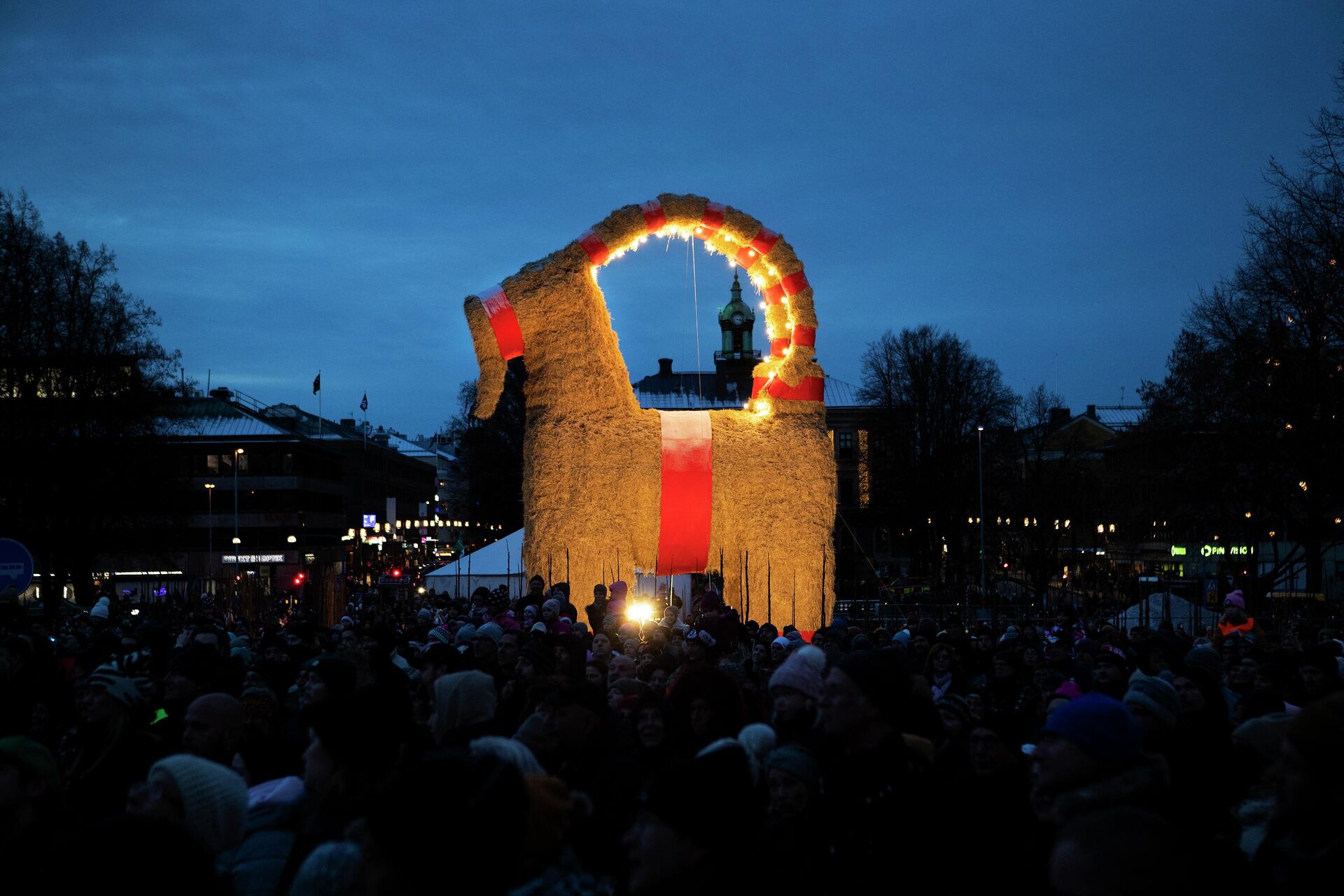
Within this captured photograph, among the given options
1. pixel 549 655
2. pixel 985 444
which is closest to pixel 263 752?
pixel 549 655

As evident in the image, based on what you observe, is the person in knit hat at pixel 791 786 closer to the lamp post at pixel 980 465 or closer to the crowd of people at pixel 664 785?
the crowd of people at pixel 664 785

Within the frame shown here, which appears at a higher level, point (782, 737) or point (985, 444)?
point (985, 444)

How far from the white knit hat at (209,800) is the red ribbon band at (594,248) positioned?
1287 centimetres

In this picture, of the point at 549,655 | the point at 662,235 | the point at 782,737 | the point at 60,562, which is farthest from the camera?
the point at 60,562

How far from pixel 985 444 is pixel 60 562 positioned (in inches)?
1407

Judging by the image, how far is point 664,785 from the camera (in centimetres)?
362

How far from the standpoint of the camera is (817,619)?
57.7 ft

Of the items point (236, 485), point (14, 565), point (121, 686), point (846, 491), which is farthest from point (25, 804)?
point (846, 491)

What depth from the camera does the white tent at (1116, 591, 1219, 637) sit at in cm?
1866

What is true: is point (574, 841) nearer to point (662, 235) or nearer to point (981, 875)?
point (981, 875)

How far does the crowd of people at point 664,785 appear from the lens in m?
3.21

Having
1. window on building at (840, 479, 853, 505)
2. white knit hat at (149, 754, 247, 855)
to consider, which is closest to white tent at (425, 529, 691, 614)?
white knit hat at (149, 754, 247, 855)

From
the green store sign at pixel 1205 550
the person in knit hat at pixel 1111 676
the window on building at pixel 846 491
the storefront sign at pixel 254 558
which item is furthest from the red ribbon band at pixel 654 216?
the window on building at pixel 846 491

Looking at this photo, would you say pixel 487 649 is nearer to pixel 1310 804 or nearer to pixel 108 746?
pixel 108 746
